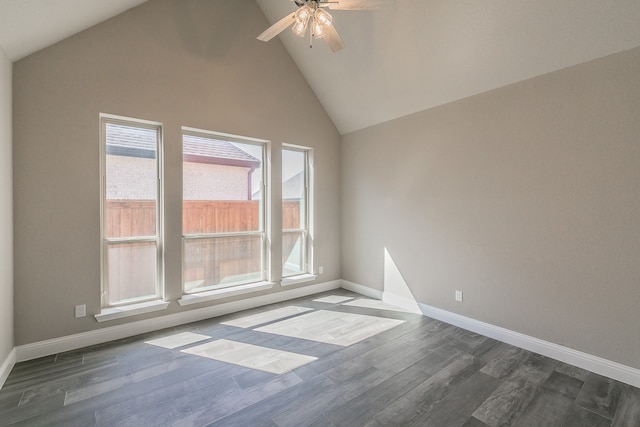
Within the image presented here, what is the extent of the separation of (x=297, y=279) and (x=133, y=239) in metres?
Result: 2.21

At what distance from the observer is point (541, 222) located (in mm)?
→ 2691

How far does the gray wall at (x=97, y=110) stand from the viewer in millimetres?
2508

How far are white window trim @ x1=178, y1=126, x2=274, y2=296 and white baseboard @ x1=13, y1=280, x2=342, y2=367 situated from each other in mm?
144

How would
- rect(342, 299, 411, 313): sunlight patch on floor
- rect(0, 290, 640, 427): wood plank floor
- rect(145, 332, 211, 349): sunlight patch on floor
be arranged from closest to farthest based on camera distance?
rect(0, 290, 640, 427): wood plank floor, rect(145, 332, 211, 349): sunlight patch on floor, rect(342, 299, 411, 313): sunlight patch on floor

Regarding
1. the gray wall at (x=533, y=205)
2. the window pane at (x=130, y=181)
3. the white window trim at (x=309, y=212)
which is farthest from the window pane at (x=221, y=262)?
the gray wall at (x=533, y=205)

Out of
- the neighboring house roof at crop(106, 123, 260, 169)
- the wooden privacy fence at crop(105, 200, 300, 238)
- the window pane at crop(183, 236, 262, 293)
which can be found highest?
the neighboring house roof at crop(106, 123, 260, 169)

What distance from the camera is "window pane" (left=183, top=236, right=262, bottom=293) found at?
11.5ft

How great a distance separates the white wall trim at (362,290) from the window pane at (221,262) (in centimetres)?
152

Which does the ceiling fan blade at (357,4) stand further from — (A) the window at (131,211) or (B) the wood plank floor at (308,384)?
(B) the wood plank floor at (308,384)

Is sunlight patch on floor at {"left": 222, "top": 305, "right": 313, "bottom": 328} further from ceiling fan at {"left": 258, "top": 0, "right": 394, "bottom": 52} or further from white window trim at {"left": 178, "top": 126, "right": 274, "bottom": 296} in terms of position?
ceiling fan at {"left": 258, "top": 0, "right": 394, "bottom": 52}

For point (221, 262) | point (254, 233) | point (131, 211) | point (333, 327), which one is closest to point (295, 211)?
point (254, 233)

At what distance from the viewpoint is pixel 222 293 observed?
356 centimetres

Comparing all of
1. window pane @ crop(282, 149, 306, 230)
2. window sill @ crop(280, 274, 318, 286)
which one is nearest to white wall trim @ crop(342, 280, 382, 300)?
window sill @ crop(280, 274, 318, 286)

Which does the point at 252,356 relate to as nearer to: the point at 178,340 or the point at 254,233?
the point at 178,340
